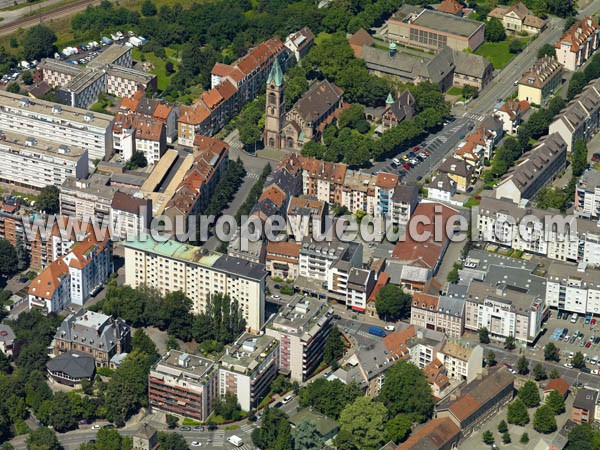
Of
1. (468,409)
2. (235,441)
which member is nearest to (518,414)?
(468,409)

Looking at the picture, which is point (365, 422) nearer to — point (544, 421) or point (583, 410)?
point (544, 421)

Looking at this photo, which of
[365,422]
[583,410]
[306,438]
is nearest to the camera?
[306,438]

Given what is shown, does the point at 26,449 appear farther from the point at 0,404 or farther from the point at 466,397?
the point at 466,397

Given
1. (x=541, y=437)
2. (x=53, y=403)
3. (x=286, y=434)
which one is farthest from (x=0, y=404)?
(x=541, y=437)

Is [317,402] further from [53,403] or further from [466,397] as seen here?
[53,403]

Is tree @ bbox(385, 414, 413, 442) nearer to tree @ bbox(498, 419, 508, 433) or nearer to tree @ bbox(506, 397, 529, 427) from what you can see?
tree @ bbox(498, 419, 508, 433)

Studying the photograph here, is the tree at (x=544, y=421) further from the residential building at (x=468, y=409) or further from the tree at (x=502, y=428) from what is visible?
the residential building at (x=468, y=409)

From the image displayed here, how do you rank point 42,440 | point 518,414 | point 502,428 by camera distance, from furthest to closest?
point 518,414 < point 502,428 < point 42,440
